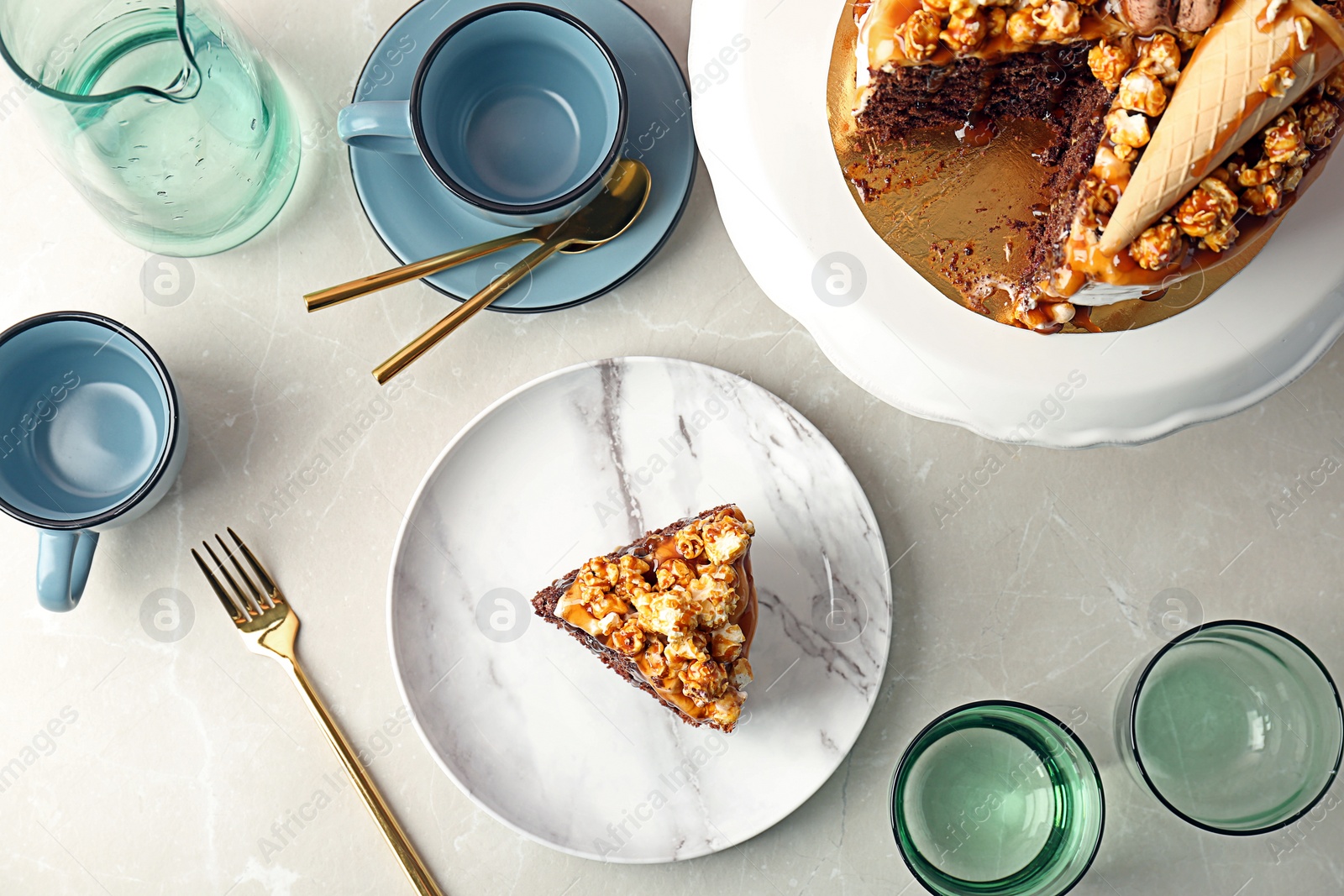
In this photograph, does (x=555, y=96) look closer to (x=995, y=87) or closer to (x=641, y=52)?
(x=641, y=52)

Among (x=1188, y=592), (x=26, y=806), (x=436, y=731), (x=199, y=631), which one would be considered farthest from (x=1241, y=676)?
(x=26, y=806)

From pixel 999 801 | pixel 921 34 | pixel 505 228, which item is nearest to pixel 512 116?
pixel 505 228

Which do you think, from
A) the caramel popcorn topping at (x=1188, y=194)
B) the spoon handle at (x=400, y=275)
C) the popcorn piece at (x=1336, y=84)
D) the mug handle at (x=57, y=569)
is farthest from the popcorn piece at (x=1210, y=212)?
the mug handle at (x=57, y=569)

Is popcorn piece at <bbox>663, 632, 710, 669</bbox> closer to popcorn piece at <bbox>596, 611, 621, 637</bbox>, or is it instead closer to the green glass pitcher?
popcorn piece at <bbox>596, 611, 621, 637</bbox>

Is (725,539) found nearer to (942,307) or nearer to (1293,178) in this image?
(942,307)

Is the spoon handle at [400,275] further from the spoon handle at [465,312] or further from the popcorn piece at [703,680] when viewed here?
the popcorn piece at [703,680]
